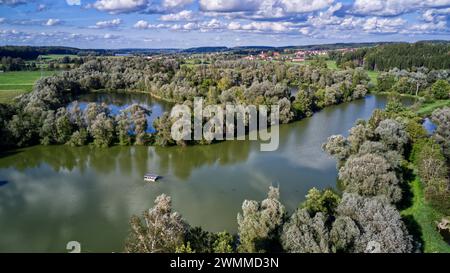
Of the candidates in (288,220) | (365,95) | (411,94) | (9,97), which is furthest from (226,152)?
(411,94)

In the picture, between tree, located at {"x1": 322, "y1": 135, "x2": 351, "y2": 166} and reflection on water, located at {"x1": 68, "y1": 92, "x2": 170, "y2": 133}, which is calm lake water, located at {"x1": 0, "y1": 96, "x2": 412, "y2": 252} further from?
reflection on water, located at {"x1": 68, "y1": 92, "x2": 170, "y2": 133}

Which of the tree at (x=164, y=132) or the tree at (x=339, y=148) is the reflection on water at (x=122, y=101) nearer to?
the tree at (x=164, y=132)

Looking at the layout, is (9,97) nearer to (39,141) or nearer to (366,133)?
(39,141)

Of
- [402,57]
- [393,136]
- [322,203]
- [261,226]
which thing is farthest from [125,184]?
[402,57]

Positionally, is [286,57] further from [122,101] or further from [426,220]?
[426,220]

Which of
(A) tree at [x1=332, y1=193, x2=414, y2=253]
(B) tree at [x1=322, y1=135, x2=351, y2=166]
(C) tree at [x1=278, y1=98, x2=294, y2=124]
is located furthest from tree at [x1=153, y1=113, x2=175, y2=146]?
(A) tree at [x1=332, y1=193, x2=414, y2=253]

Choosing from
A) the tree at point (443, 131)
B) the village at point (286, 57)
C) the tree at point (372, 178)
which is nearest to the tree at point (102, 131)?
the tree at point (372, 178)
